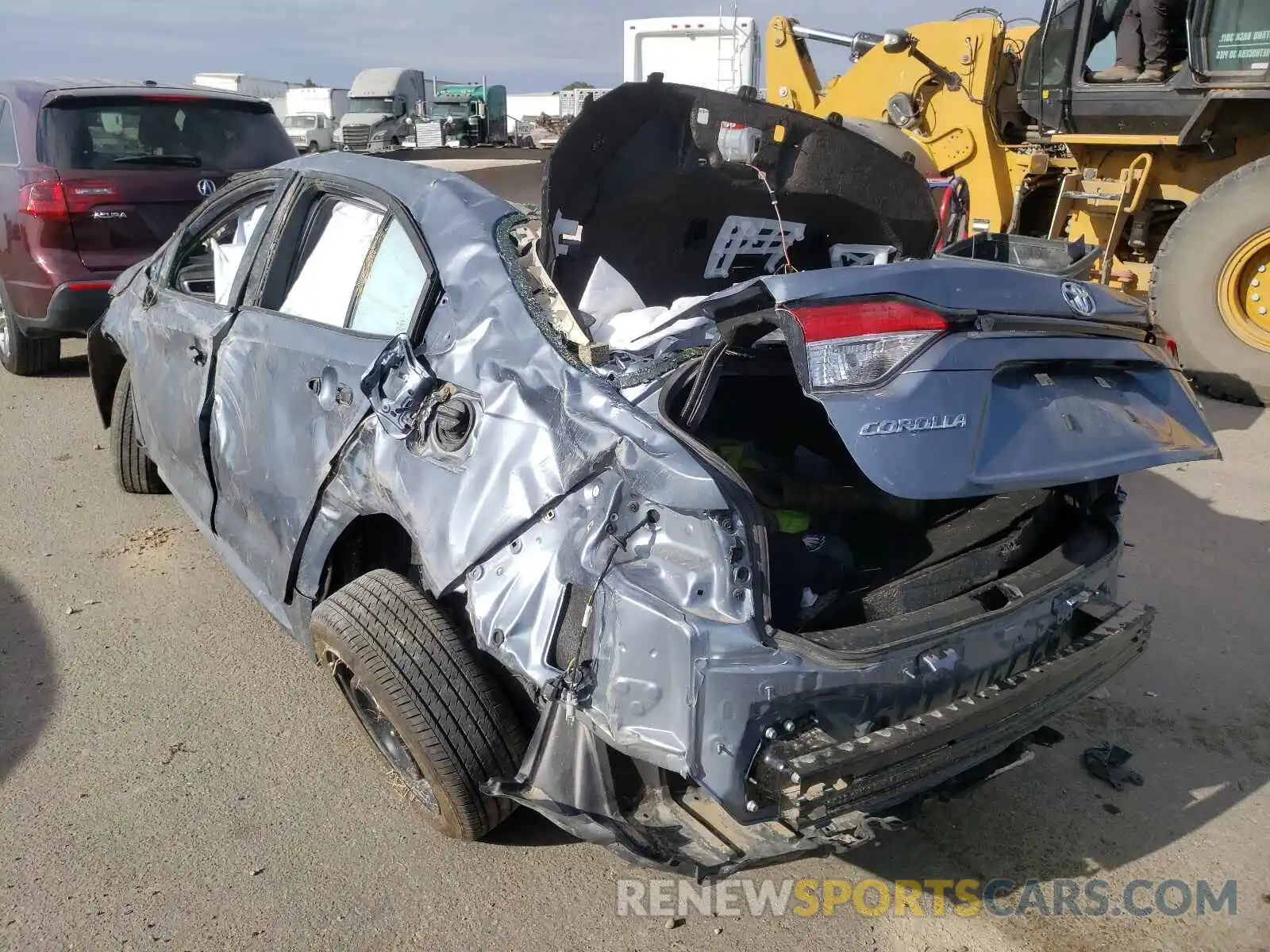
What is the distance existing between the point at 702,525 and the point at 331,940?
1.37m

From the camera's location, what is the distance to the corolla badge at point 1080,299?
2389mm

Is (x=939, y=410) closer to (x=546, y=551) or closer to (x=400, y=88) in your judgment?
(x=546, y=551)

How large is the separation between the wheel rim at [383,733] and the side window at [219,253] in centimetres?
144

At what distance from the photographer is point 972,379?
2.05m

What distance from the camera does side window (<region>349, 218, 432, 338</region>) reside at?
262 centimetres

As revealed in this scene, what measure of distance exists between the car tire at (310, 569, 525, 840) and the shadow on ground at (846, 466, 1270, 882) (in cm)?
101

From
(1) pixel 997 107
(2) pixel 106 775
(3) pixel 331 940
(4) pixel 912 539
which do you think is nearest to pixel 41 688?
(2) pixel 106 775

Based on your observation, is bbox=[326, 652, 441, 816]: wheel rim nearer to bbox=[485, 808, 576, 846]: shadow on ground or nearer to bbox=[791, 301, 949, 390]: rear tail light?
bbox=[485, 808, 576, 846]: shadow on ground

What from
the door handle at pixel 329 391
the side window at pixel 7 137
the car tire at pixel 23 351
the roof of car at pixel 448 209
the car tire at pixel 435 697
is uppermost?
the side window at pixel 7 137

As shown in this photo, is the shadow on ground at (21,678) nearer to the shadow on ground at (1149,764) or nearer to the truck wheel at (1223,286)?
the shadow on ground at (1149,764)

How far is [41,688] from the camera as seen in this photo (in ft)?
10.5

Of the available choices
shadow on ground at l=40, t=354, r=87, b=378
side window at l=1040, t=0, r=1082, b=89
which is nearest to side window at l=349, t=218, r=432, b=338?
shadow on ground at l=40, t=354, r=87, b=378

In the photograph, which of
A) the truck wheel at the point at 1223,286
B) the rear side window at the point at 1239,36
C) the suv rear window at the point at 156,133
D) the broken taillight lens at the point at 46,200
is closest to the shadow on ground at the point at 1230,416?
the truck wheel at the point at 1223,286

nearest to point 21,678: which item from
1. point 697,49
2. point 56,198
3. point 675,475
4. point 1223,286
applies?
point 675,475
